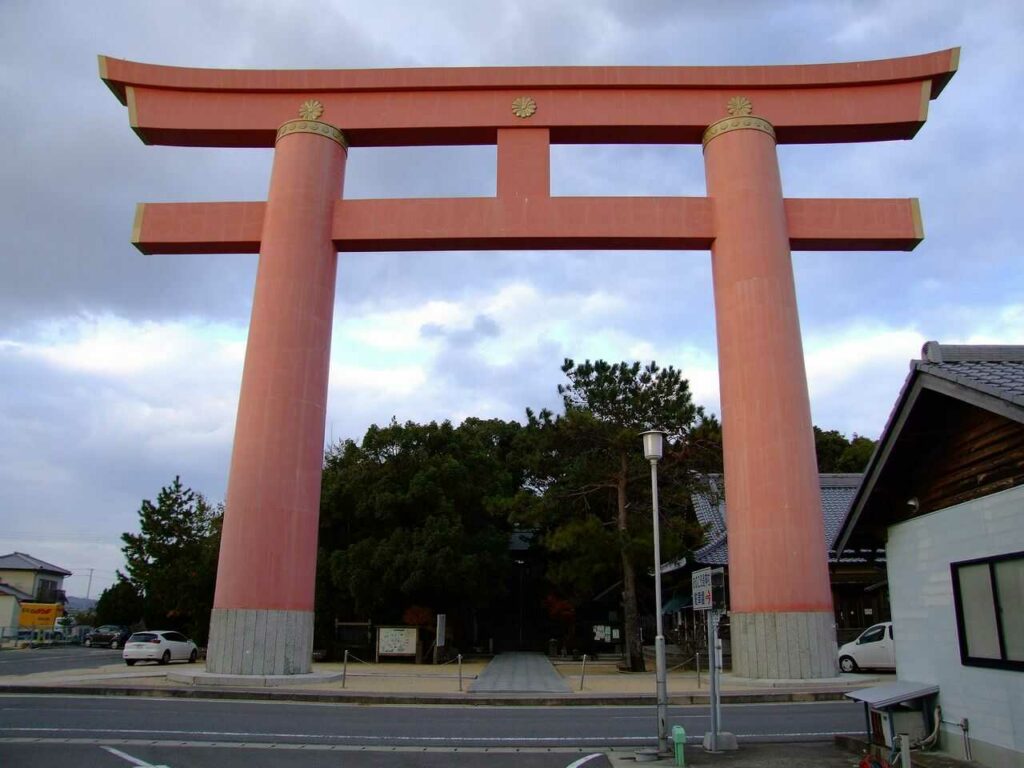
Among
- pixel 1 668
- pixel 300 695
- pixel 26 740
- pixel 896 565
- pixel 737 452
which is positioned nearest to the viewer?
pixel 896 565

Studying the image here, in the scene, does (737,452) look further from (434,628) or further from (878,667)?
(434,628)

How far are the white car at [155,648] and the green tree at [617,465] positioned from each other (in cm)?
1332

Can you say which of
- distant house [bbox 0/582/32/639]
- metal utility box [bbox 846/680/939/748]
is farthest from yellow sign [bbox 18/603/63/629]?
metal utility box [bbox 846/680/939/748]

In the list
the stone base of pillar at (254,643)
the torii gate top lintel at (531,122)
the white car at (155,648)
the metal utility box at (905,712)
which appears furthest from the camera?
the white car at (155,648)

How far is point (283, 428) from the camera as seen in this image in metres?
18.8

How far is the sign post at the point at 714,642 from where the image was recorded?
9.52m

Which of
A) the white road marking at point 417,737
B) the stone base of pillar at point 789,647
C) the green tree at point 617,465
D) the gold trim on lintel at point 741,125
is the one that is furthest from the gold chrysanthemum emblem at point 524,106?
the white road marking at point 417,737

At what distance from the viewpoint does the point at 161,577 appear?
1276 inches

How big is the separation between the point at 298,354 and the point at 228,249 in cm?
393

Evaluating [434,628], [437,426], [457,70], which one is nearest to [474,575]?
[434,628]

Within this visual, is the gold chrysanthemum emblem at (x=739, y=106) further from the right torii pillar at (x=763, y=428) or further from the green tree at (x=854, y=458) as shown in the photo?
the green tree at (x=854, y=458)

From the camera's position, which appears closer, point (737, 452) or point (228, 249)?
point (737, 452)

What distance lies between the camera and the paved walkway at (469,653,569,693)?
57.5 ft

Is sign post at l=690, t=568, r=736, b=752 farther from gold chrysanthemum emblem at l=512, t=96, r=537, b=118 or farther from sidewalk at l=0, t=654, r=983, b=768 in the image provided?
gold chrysanthemum emblem at l=512, t=96, r=537, b=118
